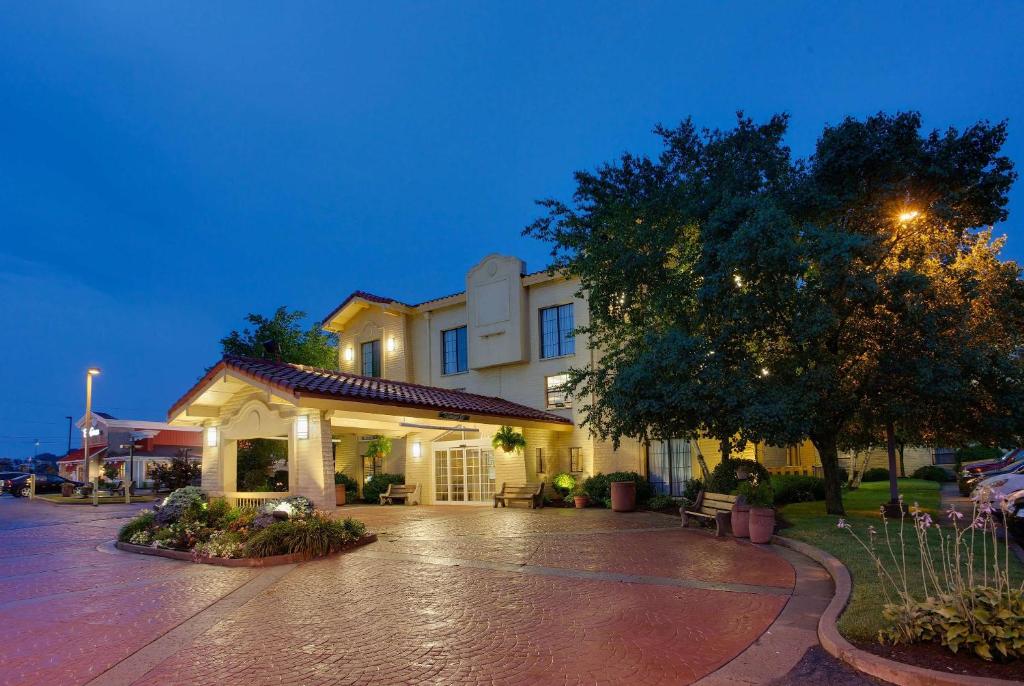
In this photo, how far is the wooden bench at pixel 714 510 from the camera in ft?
44.6

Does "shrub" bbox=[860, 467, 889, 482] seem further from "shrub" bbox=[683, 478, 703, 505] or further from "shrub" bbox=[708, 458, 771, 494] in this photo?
"shrub" bbox=[708, 458, 771, 494]

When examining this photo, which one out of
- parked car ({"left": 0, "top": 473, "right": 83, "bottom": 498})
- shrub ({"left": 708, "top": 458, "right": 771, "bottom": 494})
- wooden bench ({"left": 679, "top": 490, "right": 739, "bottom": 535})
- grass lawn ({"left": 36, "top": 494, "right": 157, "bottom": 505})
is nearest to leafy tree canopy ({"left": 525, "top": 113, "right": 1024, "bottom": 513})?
wooden bench ({"left": 679, "top": 490, "right": 739, "bottom": 535})

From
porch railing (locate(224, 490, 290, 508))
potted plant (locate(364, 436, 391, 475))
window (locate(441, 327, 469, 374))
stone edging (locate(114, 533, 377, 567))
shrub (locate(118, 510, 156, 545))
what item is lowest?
stone edging (locate(114, 533, 377, 567))

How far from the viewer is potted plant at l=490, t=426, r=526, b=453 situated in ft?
70.9

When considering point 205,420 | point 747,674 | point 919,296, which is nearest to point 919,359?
point 919,296

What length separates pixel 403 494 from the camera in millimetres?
24094

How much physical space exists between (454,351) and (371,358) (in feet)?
14.6

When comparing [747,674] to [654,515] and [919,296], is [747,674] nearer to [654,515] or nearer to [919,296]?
[919,296]

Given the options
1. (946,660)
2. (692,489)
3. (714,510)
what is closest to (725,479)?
(714,510)

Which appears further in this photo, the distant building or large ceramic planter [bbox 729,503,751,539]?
the distant building

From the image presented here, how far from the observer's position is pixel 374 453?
26.0 m

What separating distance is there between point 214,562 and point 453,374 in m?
16.0

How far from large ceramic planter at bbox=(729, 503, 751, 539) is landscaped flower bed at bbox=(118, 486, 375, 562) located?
7240 millimetres

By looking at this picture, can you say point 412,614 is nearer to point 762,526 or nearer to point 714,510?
point 762,526
